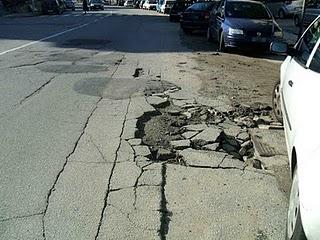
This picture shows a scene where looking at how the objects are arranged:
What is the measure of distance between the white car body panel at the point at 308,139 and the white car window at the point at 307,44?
10.4 inches

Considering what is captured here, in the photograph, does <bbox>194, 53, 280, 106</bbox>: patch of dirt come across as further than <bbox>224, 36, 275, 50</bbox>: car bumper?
No

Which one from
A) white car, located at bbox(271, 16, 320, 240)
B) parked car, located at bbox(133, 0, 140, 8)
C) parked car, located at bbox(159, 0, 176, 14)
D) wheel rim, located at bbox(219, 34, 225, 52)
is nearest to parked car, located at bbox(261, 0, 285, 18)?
parked car, located at bbox(159, 0, 176, 14)

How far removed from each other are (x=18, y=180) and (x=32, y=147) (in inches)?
39.7

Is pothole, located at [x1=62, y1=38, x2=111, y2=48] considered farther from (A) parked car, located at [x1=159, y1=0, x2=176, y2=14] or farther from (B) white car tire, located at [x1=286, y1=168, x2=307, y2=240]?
(A) parked car, located at [x1=159, y1=0, x2=176, y2=14]

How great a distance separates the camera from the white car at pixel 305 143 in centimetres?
268

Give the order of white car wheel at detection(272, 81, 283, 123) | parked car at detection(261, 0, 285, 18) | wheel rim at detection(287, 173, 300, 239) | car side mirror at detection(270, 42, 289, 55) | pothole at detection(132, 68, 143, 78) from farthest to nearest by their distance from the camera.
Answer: parked car at detection(261, 0, 285, 18), pothole at detection(132, 68, 143, 78), white car wheel at detection(272, 81, 283, 123), car side mirror at detection(270, 42, 289, 55), wheel rim at detection(287, 173, 300, 239)

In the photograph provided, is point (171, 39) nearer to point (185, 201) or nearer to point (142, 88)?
point (142, 88)

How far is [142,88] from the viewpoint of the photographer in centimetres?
928

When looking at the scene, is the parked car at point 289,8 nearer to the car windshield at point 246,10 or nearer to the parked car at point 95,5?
the car windshield at point 246,10

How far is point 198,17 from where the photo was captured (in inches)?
858

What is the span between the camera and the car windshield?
52.5 ft

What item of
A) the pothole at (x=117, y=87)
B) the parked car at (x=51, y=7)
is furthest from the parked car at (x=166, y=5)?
the pothole at (x=117, y=87)

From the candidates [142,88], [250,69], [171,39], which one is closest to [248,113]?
[142,88]

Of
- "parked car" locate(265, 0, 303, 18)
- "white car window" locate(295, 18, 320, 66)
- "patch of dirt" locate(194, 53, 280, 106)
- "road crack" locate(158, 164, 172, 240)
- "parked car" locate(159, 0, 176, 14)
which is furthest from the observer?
"parked car" locate(159, 0, 176, 14)
